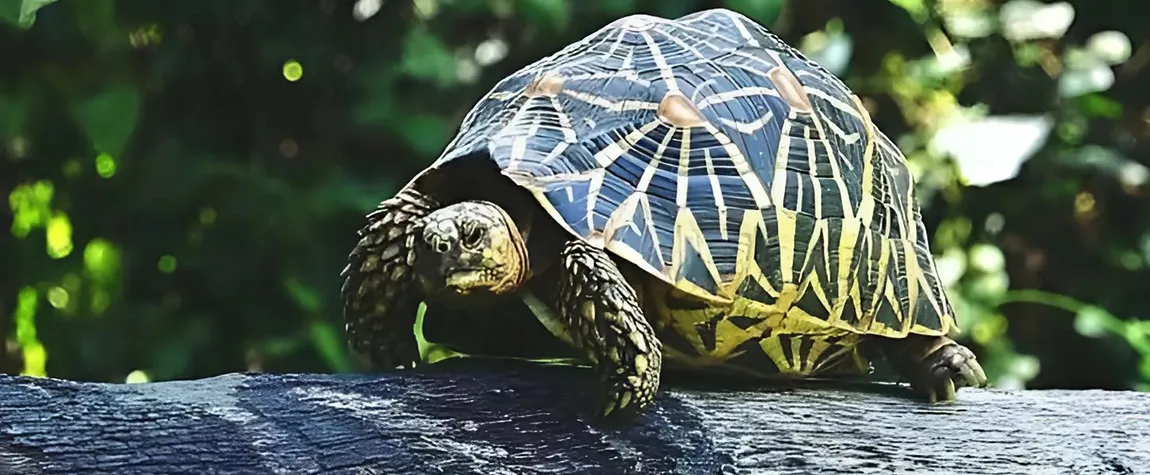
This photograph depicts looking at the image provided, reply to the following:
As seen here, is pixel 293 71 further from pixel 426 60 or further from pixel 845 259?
pixel 845 259

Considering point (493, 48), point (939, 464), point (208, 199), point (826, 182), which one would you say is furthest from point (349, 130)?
point (939, 464)

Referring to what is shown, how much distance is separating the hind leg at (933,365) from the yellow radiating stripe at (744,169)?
0.24 m

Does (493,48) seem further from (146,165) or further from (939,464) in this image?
(939,464)

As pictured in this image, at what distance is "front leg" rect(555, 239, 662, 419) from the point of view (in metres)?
0.77

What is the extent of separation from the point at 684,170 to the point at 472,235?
0.19 metres

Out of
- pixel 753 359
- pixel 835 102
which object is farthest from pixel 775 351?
pixel 835 102

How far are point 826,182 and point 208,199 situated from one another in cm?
114

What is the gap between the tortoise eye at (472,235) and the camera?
77 cm

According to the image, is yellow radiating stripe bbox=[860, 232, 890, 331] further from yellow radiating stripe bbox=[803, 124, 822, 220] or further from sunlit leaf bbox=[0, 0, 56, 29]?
sunlit leaf bbox=[0, 0, 56, 29]

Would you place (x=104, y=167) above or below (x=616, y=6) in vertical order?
below

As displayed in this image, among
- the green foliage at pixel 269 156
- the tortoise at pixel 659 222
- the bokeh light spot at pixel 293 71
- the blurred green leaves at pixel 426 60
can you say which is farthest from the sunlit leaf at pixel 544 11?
the tortoise at pixel 659 222

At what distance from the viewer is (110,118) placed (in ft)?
5.32

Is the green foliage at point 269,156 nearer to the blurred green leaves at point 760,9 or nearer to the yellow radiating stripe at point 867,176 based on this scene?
the blurred green leaves at point 760,9

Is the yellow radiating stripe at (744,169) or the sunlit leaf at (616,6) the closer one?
the yellow radiating stripe at (744,169)
